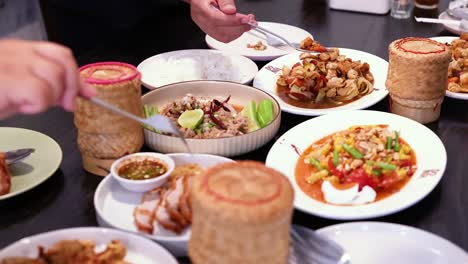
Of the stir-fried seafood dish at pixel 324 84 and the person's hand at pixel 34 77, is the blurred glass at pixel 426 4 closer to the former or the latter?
the stir-fried seafood dish at pixel 324 84

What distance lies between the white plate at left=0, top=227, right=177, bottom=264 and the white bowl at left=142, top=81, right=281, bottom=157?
1.48 feet

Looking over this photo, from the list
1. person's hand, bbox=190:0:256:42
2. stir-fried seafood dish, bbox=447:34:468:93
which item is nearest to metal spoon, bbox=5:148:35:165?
person's hand, bbox=190:0:256:42

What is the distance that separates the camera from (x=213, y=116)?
190 cm

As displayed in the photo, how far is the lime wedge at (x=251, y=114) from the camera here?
1877 millimetres

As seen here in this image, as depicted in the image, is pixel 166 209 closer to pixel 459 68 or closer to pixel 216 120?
pixel 216 120

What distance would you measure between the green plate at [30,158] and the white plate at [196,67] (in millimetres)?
552

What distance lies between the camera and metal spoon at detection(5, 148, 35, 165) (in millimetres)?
1646

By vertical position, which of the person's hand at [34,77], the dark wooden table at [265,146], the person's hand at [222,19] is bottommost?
the dark wooden table at [265,146]

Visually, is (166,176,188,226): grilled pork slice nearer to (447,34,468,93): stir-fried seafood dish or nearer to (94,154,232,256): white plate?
(94,154,232,256): white plate

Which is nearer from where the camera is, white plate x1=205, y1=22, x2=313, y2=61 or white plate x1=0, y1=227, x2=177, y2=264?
white plate x1=0, y1=227, x2=177, y2=264

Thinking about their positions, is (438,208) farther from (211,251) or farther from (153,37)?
(153,37)

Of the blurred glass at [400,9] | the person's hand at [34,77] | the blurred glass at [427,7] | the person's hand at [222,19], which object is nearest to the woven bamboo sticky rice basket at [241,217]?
the person's hand at [34,77]

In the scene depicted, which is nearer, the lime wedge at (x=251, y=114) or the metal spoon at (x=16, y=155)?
the metal spoon at (x=16, y=155)

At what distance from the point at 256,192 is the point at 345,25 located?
2012mm
